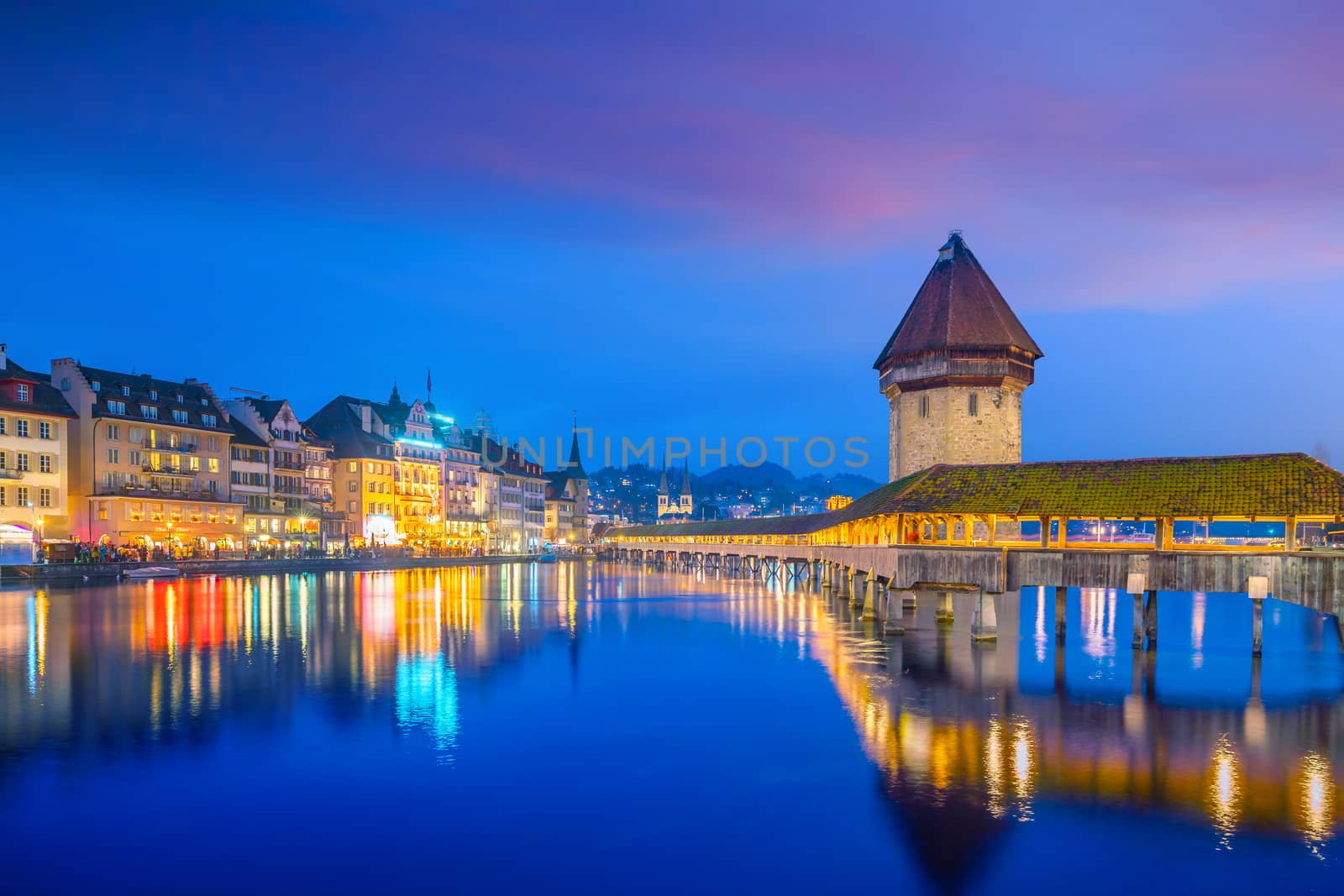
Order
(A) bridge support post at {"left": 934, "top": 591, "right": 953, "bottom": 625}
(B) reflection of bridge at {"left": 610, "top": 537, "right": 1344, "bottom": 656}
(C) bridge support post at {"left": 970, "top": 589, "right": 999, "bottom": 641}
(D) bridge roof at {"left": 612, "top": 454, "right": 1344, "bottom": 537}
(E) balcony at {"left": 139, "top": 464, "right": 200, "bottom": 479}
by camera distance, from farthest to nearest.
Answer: (E) balcony at {"left": 139, "top": 464, "right": 200, "bottom": 479} → (A) bridge support post at {"left": 934, "top": 591, "right": 953, "bottom": 625} → (C) bridge support post at {"left": 970, "top": 589, "right": 999, "bottom": 641} → (D) bridge roof at {"left": 612, "top": 454, "right": 1344, "bottom": 537} → (B) reflection of bridge at {"left": 610, "top": 537, "right": 1344, "bottom": 656}

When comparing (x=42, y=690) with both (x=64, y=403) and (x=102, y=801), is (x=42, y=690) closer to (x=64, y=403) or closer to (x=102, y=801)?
(x=102, y=801)

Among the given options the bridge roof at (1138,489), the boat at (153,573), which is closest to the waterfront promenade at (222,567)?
the boat at (153,573)

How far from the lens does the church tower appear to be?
5372cm

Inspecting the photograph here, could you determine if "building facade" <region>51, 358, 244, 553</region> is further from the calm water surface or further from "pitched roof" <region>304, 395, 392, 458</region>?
the calm water surface

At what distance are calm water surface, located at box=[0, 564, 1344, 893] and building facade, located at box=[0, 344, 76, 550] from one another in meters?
31.9

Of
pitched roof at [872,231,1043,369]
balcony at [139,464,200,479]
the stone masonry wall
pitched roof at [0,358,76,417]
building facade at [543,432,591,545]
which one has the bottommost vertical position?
building facade at [543,432,591,545]

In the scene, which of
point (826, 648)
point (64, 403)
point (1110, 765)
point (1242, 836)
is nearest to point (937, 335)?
point (826, 648)

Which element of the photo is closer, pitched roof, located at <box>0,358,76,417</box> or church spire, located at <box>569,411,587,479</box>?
pitched roof, located at <box>0,358,76,417</box>

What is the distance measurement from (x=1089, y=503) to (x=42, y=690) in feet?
97.9

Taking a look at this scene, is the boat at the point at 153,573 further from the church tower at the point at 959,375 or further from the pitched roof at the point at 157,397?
the church tower at the point at 959,375

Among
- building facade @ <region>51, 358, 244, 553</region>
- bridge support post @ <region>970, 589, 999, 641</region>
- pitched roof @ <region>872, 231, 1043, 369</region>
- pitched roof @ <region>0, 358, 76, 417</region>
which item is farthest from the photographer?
building facade @ <region>51, 358, 244, 553</region>

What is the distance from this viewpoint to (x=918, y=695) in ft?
82.4

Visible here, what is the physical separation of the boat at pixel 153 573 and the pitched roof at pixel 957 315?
49671 mm

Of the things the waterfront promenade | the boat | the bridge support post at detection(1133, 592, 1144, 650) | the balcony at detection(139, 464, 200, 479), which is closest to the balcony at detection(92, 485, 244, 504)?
the balcony at detection(139, 464, 200, 479)
